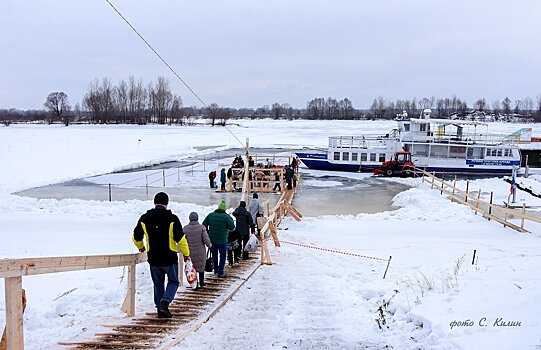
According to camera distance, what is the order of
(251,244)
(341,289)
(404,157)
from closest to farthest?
A: (341,289) → (251,244) → (404,157)

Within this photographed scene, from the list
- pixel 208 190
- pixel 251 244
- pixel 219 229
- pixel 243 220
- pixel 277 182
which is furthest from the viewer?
pixel 277 182

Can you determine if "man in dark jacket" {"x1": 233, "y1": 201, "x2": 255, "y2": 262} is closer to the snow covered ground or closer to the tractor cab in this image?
the snow covered ground

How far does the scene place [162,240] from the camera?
571 cm

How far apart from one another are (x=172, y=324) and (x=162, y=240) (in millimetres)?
961

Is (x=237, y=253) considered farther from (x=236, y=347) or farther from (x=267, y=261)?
(x=236, y=347)

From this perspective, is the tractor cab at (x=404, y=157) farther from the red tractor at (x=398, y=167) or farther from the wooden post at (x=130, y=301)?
the wooden post at (x=130, y=301)

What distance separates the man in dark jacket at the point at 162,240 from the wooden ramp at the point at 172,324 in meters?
0.26

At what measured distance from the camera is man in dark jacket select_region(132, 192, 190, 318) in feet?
18.6

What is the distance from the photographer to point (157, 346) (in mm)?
4590

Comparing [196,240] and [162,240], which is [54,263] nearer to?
[162,240]

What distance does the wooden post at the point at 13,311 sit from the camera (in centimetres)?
400

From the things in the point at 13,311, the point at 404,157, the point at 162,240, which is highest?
the point at 162,240

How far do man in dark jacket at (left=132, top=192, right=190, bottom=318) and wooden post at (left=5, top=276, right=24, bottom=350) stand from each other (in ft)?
5.90

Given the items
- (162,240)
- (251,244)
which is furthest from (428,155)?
(162,240)
